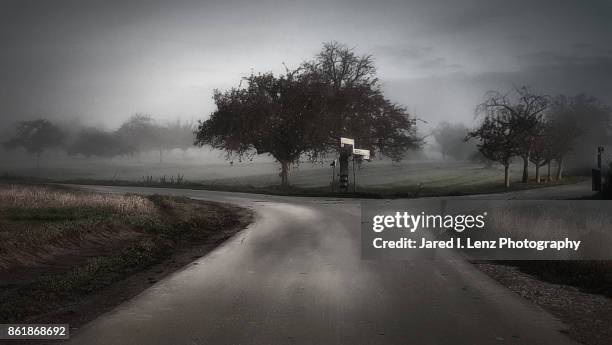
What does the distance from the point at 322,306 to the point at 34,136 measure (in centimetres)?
10918

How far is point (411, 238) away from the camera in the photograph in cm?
1675

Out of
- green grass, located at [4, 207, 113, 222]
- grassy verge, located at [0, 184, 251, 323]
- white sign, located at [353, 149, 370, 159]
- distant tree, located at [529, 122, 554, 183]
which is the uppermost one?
distant tree, located at [529, 122, 554, 183]

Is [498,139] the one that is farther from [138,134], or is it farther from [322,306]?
[138,134]

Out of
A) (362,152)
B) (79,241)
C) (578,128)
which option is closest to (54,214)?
(79,241)

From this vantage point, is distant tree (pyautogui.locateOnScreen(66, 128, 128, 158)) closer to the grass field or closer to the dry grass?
the grass field

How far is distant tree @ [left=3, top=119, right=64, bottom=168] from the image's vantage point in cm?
10262

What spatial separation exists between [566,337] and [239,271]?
641 cm

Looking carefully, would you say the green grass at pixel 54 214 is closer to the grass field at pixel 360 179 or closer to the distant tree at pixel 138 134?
the grass field at pixel 360 179

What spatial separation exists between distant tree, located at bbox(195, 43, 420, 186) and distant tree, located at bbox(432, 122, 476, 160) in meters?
65.0

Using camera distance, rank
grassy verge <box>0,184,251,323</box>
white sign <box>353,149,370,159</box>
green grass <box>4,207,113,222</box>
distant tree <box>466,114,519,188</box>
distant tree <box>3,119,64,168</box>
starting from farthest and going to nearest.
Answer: distant tree <box>3,119,64,168</box>
distant tree <box>466,114,519,188</box>
white sign <box>353,149,370,159</box>
green grass <box>4,207,113,222</box>
grassy verge <box>0,184,251,323</box>

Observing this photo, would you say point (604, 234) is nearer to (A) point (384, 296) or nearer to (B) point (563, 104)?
(A) point (384, 296)

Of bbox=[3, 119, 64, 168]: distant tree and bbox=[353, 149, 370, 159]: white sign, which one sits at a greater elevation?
bbox=[3, 119, 64, 168]: distant tree

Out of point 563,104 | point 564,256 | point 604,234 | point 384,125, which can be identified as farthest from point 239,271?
point 563,104

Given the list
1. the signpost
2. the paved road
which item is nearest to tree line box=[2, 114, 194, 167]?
the signpost
